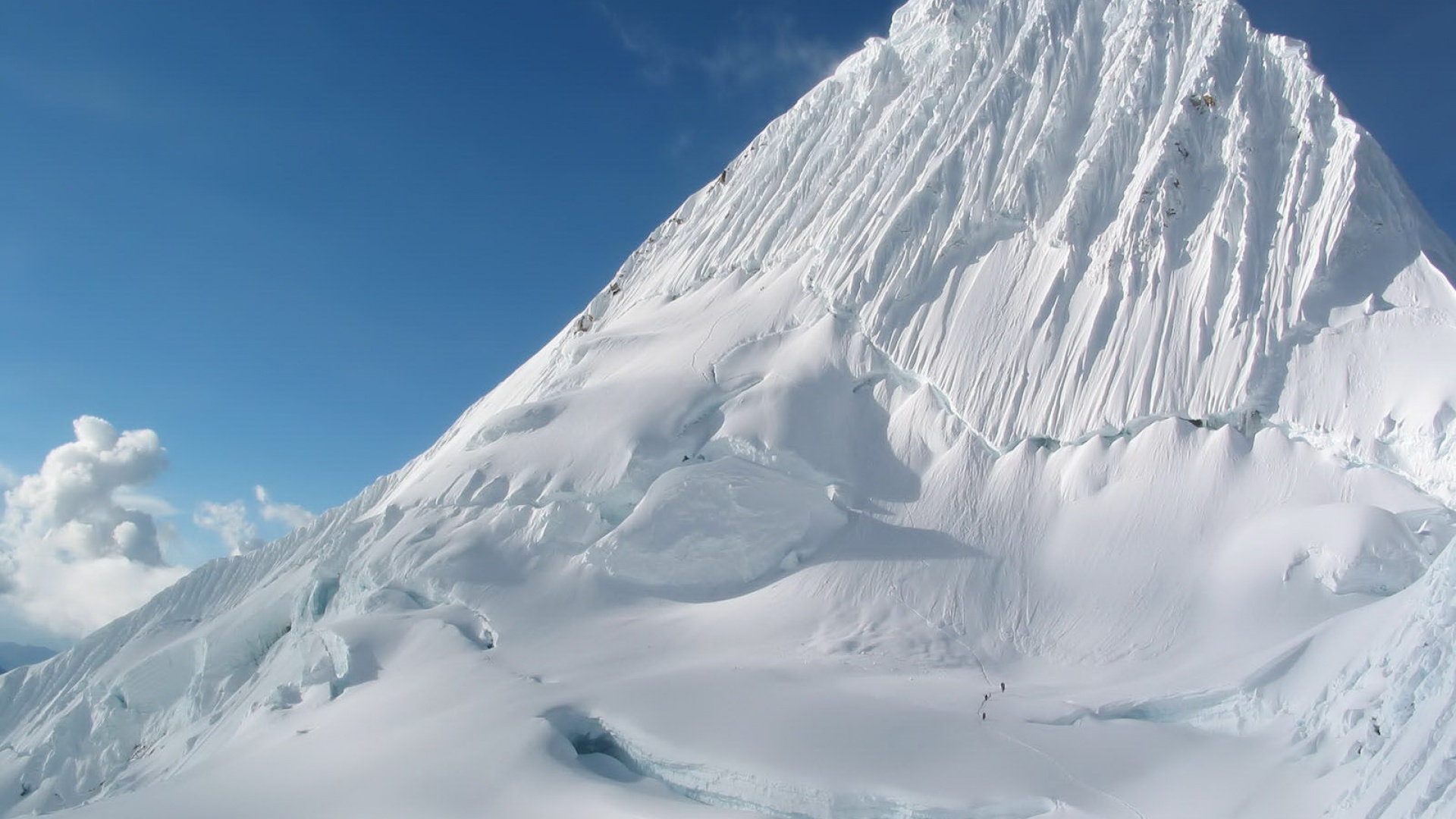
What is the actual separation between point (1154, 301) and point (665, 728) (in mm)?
12914

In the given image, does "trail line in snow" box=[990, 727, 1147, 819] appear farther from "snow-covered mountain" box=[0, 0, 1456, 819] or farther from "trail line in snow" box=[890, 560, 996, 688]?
"trail line in snow" box=[890, 560, 996, 688]

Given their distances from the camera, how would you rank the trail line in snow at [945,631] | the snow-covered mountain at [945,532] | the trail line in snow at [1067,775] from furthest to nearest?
1. the trail line in snow at [945,631]
2. the snow-covered mountain at [945,532]
3. the trail line in snow at [1067,775]

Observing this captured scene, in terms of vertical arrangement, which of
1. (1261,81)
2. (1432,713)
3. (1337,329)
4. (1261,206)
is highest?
(1261,81)

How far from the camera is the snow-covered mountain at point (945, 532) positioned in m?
12.7

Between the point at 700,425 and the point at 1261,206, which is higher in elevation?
the point at 1261,206

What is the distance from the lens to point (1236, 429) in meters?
17.8

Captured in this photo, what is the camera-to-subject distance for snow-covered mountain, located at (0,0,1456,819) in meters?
12.7

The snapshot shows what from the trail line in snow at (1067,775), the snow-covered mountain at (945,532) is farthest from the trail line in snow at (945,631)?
the trail line in snow at (1067,775)

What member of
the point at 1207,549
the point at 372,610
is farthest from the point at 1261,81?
the point at 372,610

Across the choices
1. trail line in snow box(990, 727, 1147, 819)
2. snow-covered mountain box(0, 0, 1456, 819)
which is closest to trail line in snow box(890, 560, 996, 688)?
snow-covered mountain box(0, 0, 1456, 819)

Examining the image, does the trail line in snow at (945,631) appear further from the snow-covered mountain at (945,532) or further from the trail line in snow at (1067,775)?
the trail line in snow at (1067,775)

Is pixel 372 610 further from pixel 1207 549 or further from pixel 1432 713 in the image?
pixel 1432 713

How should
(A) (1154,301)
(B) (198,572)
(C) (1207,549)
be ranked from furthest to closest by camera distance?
1. (B) (198,572)
2. (A) (1154,301)
3. (C) (1207,549)

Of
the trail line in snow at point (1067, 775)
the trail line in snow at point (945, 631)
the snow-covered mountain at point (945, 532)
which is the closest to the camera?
the trail line in snow at point (1067, 775)
